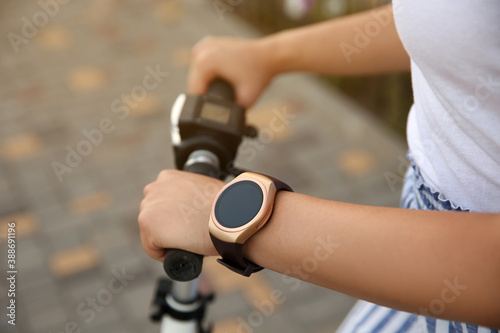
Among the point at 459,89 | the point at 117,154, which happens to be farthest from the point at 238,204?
the point at 117,154

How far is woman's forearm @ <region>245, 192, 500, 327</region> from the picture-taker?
79 cm

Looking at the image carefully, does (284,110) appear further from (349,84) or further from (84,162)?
(84,162)

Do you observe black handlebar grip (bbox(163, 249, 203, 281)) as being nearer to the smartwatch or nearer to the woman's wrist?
the smartwatch

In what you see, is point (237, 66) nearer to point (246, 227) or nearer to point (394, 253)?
point (246, 227)

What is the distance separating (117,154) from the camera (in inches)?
144

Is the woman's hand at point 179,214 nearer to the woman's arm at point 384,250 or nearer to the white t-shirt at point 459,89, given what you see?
the woman's arm at point 384,250

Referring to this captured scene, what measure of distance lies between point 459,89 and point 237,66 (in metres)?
0.61

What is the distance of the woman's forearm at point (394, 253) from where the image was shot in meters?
0.79

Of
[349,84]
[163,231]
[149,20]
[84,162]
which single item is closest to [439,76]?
[163,231]

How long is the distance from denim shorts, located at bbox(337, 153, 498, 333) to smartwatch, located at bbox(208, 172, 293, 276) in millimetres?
295

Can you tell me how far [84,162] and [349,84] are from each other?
1.97m

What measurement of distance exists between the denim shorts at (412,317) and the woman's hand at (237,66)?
41cm

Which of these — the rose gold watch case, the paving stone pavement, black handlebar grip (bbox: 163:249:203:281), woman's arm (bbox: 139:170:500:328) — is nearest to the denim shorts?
woman's arm (bbox: 139:170:500:328)

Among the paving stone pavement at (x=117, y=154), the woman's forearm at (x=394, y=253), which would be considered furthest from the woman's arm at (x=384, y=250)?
the paving stone pavement at (x=117, y=154)
